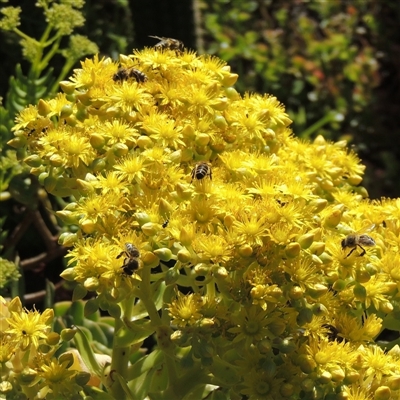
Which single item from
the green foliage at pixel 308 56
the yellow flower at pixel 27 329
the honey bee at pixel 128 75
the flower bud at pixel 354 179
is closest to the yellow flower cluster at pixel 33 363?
the yellow flower at pixel 27 329

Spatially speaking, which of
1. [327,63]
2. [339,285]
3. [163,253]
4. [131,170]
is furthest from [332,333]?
[327,63]

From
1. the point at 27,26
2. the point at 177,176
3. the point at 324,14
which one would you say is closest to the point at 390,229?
the point at 177,176

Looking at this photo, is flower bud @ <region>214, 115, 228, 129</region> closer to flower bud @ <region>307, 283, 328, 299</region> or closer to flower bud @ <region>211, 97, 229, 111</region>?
flower bud @ <region>211, 97, 229, 111</region>

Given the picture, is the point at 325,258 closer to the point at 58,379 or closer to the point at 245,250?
the point at 245,250

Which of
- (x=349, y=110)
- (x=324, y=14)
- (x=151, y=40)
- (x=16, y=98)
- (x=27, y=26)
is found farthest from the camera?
(x=324, y=14)

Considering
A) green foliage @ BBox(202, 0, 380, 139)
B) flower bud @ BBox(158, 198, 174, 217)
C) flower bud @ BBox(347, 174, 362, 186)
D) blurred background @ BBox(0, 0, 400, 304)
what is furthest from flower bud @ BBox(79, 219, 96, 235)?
green foliage @ BBox(202, 0, 380, 139)

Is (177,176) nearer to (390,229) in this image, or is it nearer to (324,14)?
(390,229)
